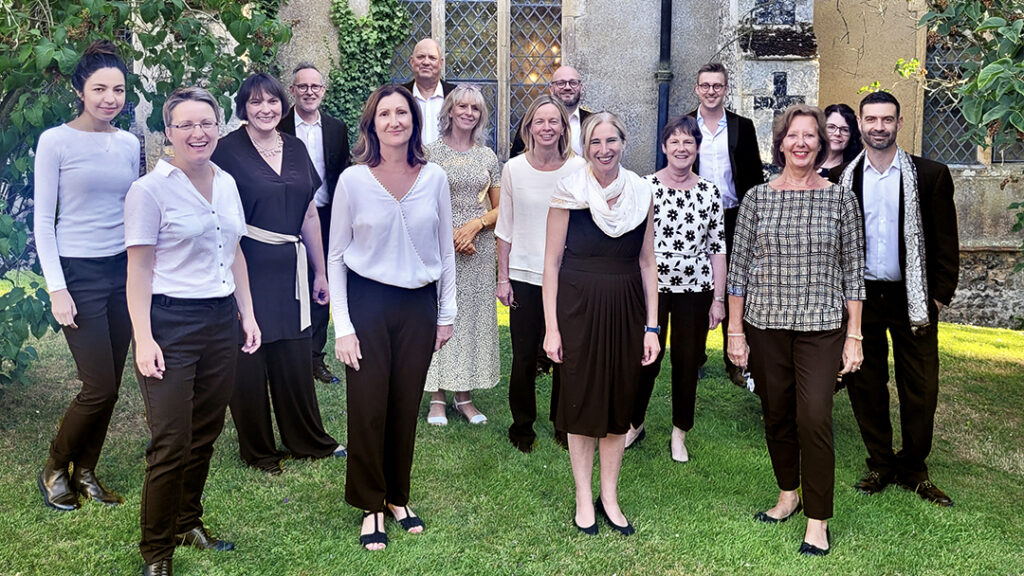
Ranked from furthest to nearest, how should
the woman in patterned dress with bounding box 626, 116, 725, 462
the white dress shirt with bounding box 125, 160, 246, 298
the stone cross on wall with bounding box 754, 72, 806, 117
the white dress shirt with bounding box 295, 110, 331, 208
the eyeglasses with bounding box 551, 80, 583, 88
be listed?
the stone cross on wall with bounding box 754, 72, 806, 117
the eyeglasses with bounding box 551, 80, 583, 88
the white dress shirt with bounding box 295, 110, 331, 208
the woman in patterned dress with bounding box 626, 116, 725, 462
the white dress shirt with bounding box 125, 160, 246, 298

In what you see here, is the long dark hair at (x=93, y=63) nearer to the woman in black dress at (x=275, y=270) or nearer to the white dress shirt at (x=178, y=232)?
the woman in black dress at (x=275, y=270)

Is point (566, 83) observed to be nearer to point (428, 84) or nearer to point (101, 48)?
point (428, 84)

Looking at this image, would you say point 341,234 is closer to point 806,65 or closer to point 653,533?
point 653,533

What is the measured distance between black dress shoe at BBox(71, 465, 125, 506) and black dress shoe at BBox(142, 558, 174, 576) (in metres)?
0.93

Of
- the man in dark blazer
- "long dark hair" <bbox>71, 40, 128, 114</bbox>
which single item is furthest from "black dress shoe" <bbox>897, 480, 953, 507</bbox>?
"long dark hair" <bbox>71, 40, 128, 114</bbox>

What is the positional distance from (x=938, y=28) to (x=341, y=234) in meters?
3.32

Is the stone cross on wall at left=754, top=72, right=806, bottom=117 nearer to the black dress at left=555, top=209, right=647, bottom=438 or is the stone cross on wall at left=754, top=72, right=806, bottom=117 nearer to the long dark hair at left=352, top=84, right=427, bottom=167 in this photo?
the black dress at left=555, top=209, right=647, bottom=438

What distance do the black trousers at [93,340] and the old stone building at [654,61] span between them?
668cm

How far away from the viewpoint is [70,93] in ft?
15.4

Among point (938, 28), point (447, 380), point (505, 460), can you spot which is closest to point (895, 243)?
point (938, 28)

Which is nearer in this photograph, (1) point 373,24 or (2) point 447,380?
(2) point 447,380

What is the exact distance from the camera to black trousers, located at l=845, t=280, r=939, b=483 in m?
4.45

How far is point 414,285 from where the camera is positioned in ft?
12.3

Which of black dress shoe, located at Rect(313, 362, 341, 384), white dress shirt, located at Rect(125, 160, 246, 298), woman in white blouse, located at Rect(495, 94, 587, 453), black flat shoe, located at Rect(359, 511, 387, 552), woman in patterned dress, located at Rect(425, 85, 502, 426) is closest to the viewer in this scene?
white dress shirt, located at Rect(125, 160, 246, 298)
